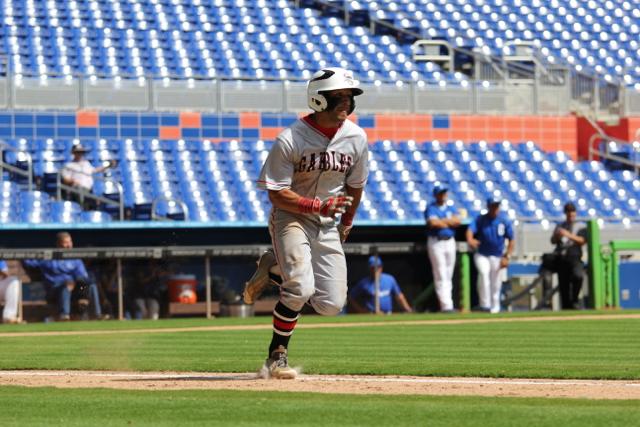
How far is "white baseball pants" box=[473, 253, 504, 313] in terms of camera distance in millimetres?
20078

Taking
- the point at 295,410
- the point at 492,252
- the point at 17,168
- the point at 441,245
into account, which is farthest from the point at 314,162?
the point at 17,168

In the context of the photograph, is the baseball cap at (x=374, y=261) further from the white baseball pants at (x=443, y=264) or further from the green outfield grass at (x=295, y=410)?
the green outfield grass at (x=295, y=410)

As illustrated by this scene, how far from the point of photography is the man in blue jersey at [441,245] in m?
20.1

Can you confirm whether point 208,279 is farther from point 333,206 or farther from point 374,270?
point 333,206

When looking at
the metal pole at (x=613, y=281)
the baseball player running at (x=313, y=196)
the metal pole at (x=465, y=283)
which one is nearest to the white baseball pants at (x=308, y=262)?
the baseball player running at (x=313, y=196)

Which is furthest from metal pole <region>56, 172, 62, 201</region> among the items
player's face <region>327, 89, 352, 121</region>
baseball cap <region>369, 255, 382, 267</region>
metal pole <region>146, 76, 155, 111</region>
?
player's face <region>327, 89, 352, 121</region>

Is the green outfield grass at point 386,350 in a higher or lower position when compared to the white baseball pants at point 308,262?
lower

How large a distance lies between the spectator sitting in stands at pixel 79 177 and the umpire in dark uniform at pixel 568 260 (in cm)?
724

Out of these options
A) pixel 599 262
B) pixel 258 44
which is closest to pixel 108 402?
pixel 599 262

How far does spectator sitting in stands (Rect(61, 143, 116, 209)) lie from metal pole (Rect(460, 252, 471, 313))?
19.5 ft

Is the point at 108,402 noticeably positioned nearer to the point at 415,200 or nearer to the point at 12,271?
the point at 12,271

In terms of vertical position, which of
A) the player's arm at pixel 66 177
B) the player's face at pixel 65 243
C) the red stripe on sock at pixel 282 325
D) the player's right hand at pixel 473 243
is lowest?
the red stripe on sock at pixel 282 325

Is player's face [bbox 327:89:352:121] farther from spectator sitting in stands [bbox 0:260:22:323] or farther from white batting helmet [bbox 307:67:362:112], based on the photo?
spectator sitting in stands [bbox 0:260:22:323]

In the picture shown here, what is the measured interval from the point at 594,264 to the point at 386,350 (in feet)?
31.6
